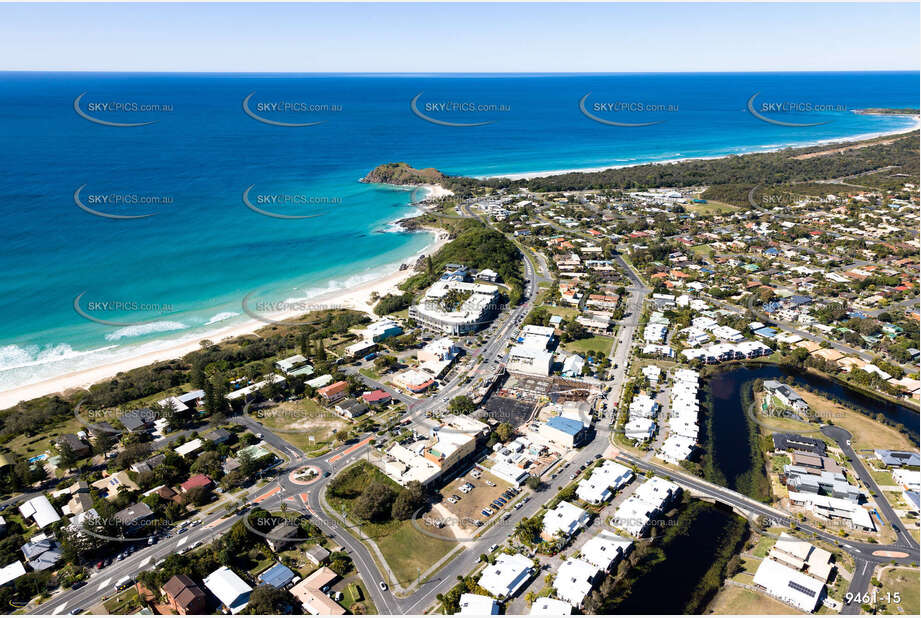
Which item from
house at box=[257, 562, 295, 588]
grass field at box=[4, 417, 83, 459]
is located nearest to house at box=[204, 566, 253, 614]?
house at box=[257, 562, 295, 588]

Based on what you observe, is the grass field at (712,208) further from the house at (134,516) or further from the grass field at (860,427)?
the house at (134,516)

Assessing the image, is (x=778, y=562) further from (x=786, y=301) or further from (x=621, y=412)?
(x=786, y=301)

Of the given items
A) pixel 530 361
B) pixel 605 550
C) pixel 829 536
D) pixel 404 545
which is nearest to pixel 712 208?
pixel 530 361

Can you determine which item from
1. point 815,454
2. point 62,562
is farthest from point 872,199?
point 62,562

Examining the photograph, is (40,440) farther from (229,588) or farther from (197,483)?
(229,588)

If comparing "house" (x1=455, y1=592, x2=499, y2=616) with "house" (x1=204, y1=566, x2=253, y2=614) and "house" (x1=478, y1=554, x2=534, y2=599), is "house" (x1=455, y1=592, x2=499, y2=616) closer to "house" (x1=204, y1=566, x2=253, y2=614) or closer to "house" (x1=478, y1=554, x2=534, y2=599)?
"house" (x1=478, y1=554, x2=534, y2=599)
